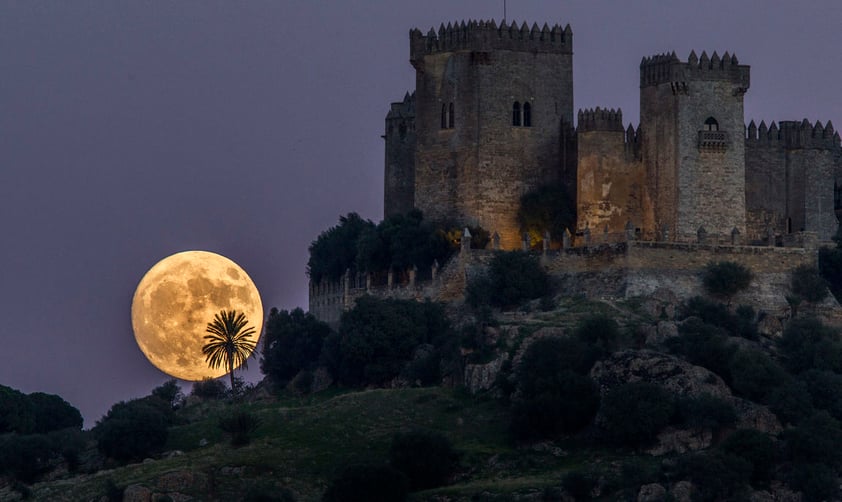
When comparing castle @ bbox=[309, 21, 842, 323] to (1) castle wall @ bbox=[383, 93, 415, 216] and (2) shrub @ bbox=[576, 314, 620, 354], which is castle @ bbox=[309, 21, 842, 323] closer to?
(1) castle wall @ bbox=[383, 93, 415, 216]

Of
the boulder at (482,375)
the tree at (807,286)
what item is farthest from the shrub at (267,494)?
the tree at (807,286)

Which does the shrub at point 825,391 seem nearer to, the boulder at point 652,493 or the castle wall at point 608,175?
the boulder at point 652,493

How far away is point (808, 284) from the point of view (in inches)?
4688

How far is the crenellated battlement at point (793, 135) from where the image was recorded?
126m

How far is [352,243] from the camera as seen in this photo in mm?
131875

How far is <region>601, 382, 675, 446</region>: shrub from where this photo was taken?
105562 mm

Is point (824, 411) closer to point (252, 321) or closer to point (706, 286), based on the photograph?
point (706, 286)

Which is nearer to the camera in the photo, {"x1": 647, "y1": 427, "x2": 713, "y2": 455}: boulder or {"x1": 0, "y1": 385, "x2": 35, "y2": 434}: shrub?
{"x1": 647, "y1": 427, "x2": 713, "y2": 455}: boulder

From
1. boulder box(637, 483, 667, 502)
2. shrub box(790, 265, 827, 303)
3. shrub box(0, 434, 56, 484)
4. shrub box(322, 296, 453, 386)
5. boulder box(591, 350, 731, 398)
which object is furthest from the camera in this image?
shrub box(790, 265, 827, 303)

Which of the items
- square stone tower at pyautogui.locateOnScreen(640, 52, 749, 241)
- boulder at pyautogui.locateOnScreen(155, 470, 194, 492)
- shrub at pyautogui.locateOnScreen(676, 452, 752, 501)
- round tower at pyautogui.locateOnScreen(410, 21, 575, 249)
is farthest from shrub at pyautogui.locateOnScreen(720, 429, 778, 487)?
round tower at pyautogui.locateOnScreen(410, 21, 575, 249)

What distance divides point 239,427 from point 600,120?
23839 millimetres

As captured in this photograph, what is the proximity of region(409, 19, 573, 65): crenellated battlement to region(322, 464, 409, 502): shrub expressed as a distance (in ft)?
93.0

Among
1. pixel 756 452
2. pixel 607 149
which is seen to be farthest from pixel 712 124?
pixel 756 452

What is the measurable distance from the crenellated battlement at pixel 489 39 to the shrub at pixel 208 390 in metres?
18.2
